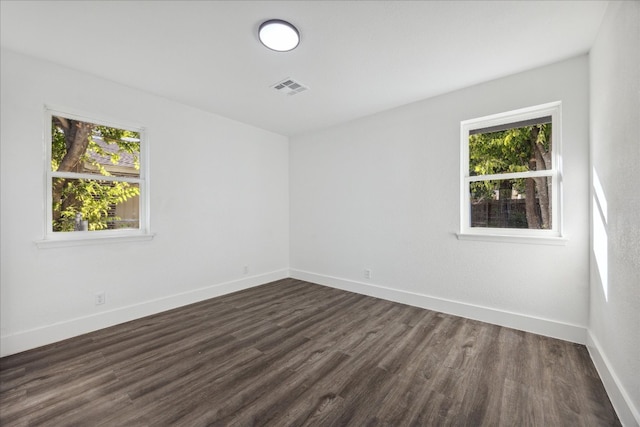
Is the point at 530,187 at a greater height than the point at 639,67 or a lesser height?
lesser

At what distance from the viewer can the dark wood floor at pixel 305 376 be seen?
5.36 ft

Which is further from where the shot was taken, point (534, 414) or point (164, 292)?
point (164, 292)

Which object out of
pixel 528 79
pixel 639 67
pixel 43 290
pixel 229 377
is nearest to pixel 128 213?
pixel 43 290

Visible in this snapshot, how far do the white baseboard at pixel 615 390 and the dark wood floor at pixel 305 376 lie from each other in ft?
0.19

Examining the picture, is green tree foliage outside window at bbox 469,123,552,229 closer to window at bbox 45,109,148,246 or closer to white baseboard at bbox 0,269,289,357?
white baseboard at bbox 0,269,289,357

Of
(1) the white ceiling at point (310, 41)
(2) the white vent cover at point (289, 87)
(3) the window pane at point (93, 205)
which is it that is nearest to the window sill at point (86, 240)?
(3) the window pane at point (93, 205)

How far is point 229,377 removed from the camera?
201cm

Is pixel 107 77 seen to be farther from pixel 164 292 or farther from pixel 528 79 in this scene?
pixel 528 79

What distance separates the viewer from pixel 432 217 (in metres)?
3.37

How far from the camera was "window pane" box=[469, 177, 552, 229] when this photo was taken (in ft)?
9.11

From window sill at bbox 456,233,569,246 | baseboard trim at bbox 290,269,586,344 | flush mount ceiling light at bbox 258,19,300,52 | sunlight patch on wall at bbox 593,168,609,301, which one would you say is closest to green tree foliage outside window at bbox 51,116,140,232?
flush mount ceiling light at bbox 258,19,300,52

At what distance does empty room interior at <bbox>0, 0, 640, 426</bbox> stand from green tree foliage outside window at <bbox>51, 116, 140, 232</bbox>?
0.07 feet

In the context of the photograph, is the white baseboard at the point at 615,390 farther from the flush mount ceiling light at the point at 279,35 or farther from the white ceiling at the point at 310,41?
the flush mount ceiling light at the point at 279,35

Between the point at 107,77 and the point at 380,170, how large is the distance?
341 centimetres
